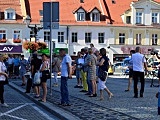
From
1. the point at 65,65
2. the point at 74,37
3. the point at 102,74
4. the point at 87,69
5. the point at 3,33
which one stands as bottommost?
the point at 102,74

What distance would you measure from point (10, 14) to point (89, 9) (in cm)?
1112

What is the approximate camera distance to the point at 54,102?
15.5 meters

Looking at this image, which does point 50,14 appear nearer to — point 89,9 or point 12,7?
point 12,7

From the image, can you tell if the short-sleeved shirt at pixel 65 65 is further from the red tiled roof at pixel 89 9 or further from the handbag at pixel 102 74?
the red tiled roof at pixel 89 9

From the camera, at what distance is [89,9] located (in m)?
62.8

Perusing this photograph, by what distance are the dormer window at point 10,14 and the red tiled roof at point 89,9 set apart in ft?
8.92

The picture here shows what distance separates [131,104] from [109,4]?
51.9 meters

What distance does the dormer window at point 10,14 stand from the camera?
59.6 meters

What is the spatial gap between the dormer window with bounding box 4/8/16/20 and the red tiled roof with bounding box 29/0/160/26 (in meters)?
2.72

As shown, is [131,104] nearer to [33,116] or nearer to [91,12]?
[33,116]

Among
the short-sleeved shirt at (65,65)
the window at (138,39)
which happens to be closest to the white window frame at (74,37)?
the window at (138,39)

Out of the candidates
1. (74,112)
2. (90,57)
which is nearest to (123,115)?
(74,112)

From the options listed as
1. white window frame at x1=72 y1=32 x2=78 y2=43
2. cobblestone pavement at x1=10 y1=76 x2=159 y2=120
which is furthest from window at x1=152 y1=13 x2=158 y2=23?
cobblestone pavement at x1=10 y1=76 x2=159 y2=120

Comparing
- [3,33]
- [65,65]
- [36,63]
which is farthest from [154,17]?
[65,65]
